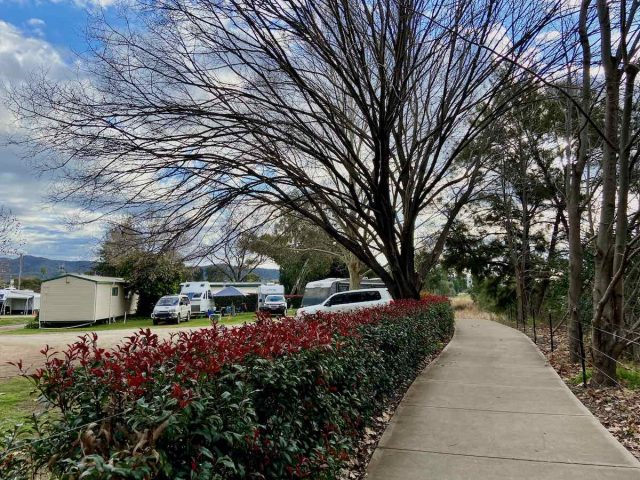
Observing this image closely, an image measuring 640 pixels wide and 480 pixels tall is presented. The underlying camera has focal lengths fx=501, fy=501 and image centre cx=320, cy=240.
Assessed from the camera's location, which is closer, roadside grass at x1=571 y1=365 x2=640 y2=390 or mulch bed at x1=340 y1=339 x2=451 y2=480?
mulch bed at x1=340 y1=339 x2=451 y2=480

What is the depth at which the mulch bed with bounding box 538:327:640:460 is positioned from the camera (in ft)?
19.0

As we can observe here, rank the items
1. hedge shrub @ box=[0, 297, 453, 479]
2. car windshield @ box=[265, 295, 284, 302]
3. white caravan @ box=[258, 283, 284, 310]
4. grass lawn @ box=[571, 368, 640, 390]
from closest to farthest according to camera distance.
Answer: hedge shrub @ box=[0, 297, 453, 479] < grass lawn @ box=[571, 368, 640, 390] < car windshield @ box=[265, 295, 284, 302] < white caravan @ box=[258, 283, 284, 310]

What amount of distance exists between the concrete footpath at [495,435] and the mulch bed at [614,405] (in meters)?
0.20

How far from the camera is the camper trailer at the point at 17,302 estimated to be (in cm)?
4650

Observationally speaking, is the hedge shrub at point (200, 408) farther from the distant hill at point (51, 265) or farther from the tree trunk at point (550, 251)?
the tree trunk at point (550, 251)

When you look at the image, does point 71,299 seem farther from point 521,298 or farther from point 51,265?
point 521,298

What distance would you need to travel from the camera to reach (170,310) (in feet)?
100

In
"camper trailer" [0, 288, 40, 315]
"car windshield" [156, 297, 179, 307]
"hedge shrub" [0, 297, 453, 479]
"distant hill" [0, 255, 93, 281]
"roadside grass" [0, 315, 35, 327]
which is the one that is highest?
"distant hill" [0, 255, 93, 281]

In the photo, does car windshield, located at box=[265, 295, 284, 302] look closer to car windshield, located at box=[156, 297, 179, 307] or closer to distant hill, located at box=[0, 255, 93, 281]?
car windshield, located at box=[156, 297, 179, 307]

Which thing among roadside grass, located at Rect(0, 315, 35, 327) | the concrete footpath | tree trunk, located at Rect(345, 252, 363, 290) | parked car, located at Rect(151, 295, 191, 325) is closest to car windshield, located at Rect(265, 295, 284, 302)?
parked car, located at Rect(151, 295, 191, 325)

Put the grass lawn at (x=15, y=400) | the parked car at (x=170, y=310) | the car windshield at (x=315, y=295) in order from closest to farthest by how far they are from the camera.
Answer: the grass lawn at (x=15, y=400) < the car windshield at (x=315, y=295) < the parked car at (x=170, y=310)

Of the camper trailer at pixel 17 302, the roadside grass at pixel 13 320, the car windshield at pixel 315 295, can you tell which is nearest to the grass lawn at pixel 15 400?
the car windshield at pixel 315 295

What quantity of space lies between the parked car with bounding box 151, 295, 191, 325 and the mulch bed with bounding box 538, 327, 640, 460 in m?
24.4

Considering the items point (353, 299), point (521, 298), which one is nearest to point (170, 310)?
point (353, 299)
